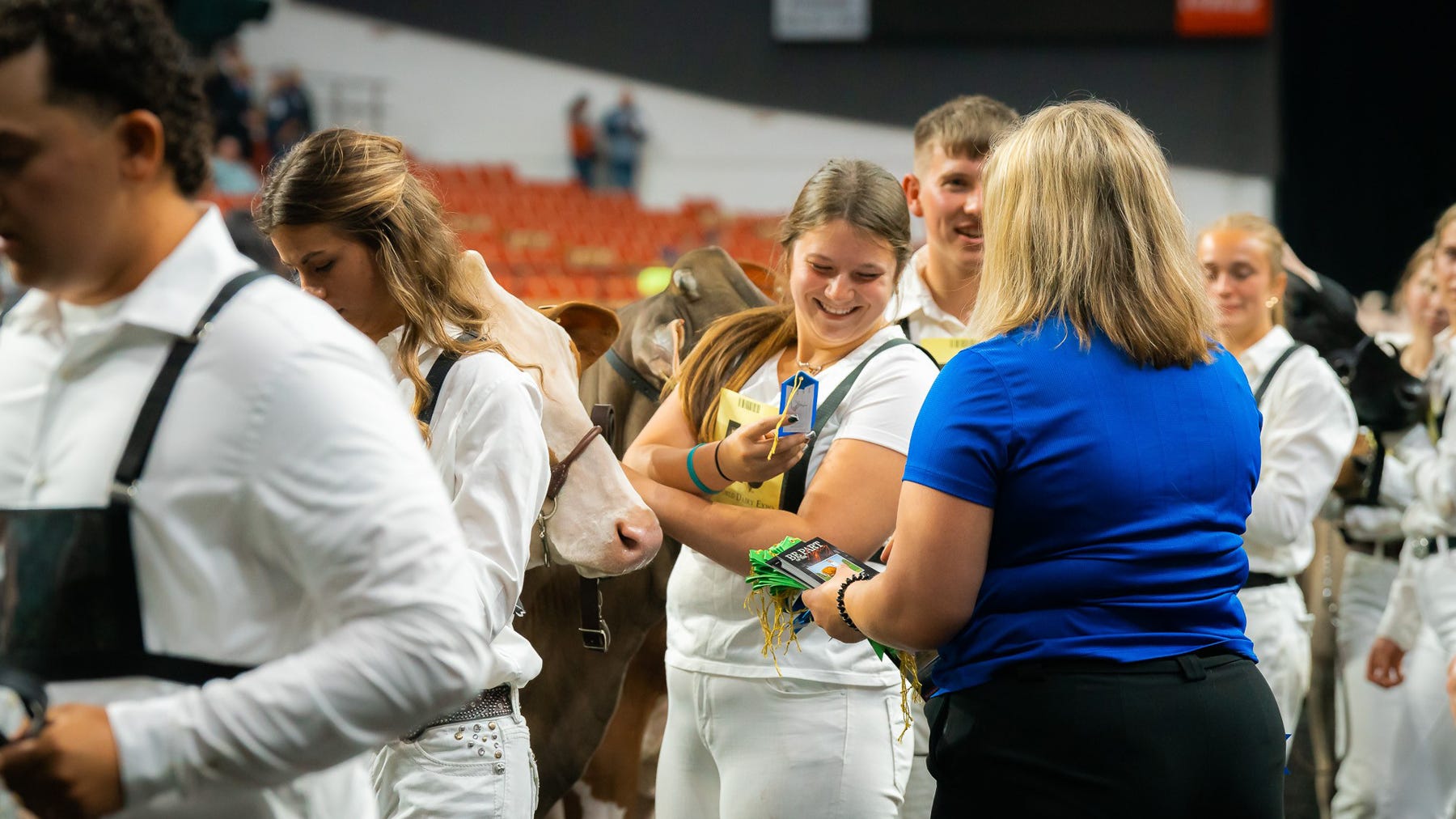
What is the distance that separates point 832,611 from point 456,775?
574 millimetres

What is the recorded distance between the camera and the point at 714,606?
240 cm

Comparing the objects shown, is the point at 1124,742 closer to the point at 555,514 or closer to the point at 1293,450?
the point at 555,514

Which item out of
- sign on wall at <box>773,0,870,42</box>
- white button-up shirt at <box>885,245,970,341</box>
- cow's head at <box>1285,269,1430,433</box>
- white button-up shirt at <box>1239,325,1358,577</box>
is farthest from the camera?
sign on wall at <box>773,0,870,42</box>

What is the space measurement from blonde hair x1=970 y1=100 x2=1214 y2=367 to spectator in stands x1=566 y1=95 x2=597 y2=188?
15149 millimetres

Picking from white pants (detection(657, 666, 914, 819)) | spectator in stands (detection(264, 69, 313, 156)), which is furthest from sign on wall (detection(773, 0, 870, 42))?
white pants (detection(657, 666, 914, 819))

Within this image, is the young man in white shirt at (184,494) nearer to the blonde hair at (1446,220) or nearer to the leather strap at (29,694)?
the leather strap at (29,694)

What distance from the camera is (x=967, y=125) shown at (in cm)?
287

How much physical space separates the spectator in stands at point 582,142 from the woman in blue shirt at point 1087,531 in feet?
49.8

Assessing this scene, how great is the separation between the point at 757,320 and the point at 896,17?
523 inches

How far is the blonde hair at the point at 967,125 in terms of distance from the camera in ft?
9.39

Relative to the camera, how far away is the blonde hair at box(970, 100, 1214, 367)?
175 cm

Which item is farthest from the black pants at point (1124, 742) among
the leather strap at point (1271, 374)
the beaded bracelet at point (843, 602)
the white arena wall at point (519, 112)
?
the white arena wall at point (519, 112)

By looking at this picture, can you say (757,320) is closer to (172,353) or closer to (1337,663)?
(172,353)

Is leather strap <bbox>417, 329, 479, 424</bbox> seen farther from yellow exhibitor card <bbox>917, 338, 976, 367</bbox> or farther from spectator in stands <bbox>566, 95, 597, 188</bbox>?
spectator in stands <bbox>566, 95, 597, 188</bbox>
